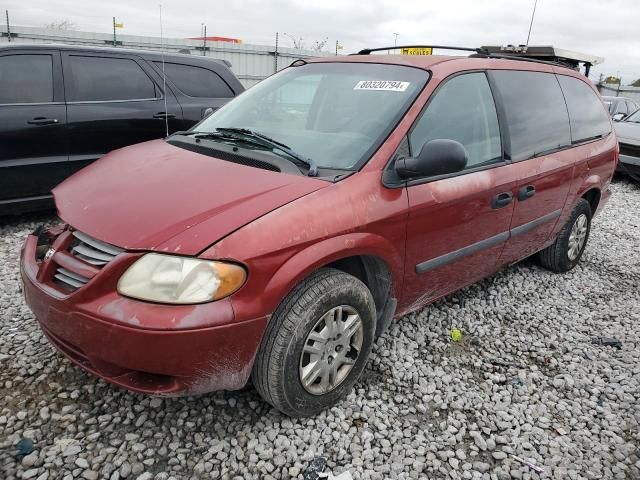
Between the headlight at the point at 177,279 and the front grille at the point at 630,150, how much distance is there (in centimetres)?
890

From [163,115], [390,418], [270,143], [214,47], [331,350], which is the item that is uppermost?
[214,47]

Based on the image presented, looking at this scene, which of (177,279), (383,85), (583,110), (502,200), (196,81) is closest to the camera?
(177,279)

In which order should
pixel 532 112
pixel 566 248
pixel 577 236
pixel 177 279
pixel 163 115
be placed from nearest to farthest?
pixel 177 279 < pixel 532 112 < pixel 566 248 < pixel 577 236 < pixel 163 115

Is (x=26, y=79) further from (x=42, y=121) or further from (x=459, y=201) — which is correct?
(x=459, y=201)

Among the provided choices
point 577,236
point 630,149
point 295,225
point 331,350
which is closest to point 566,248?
point 577,236

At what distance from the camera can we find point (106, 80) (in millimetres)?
5094

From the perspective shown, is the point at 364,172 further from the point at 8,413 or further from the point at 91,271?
the point at 8,413

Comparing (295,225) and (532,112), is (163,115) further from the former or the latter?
(295,225)

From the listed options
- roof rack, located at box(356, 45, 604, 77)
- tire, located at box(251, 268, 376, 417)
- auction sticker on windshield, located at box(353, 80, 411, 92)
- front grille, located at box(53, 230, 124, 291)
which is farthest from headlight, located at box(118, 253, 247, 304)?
roof rack, located at box(356, 45, 604, 77)

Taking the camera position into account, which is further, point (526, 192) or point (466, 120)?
point (526, 192)

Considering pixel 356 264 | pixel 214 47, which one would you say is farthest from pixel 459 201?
pixel 214 47

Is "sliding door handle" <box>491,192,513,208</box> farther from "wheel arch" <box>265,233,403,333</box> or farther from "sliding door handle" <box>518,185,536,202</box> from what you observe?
"wheel arch" <box>265,233,403,333</box>

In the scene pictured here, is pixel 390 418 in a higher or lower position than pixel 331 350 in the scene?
lower

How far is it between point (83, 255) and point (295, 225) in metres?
0.91
